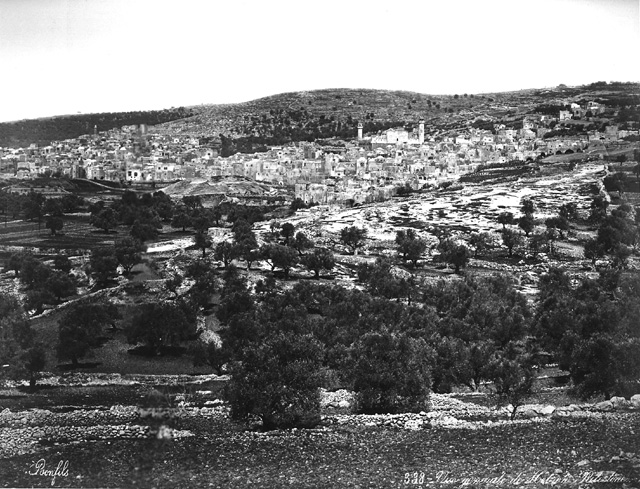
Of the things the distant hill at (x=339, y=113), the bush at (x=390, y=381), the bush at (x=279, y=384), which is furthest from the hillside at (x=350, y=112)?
the bush at (x=279, y=384)

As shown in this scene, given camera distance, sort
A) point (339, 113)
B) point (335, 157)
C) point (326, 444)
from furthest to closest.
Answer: point (339, 113) < point (335, 157) < point (326, 444)

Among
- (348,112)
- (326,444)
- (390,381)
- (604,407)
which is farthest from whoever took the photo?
(348,112)

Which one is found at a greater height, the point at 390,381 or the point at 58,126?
the point at 58,126

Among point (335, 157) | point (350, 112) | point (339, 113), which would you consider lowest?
point (335, 157)

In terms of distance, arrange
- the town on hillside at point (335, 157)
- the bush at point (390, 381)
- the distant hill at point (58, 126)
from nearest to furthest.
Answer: the bush at point (390, 381) → the distant hill at point (58, 126) → the town on hillside at point (335, 157)
